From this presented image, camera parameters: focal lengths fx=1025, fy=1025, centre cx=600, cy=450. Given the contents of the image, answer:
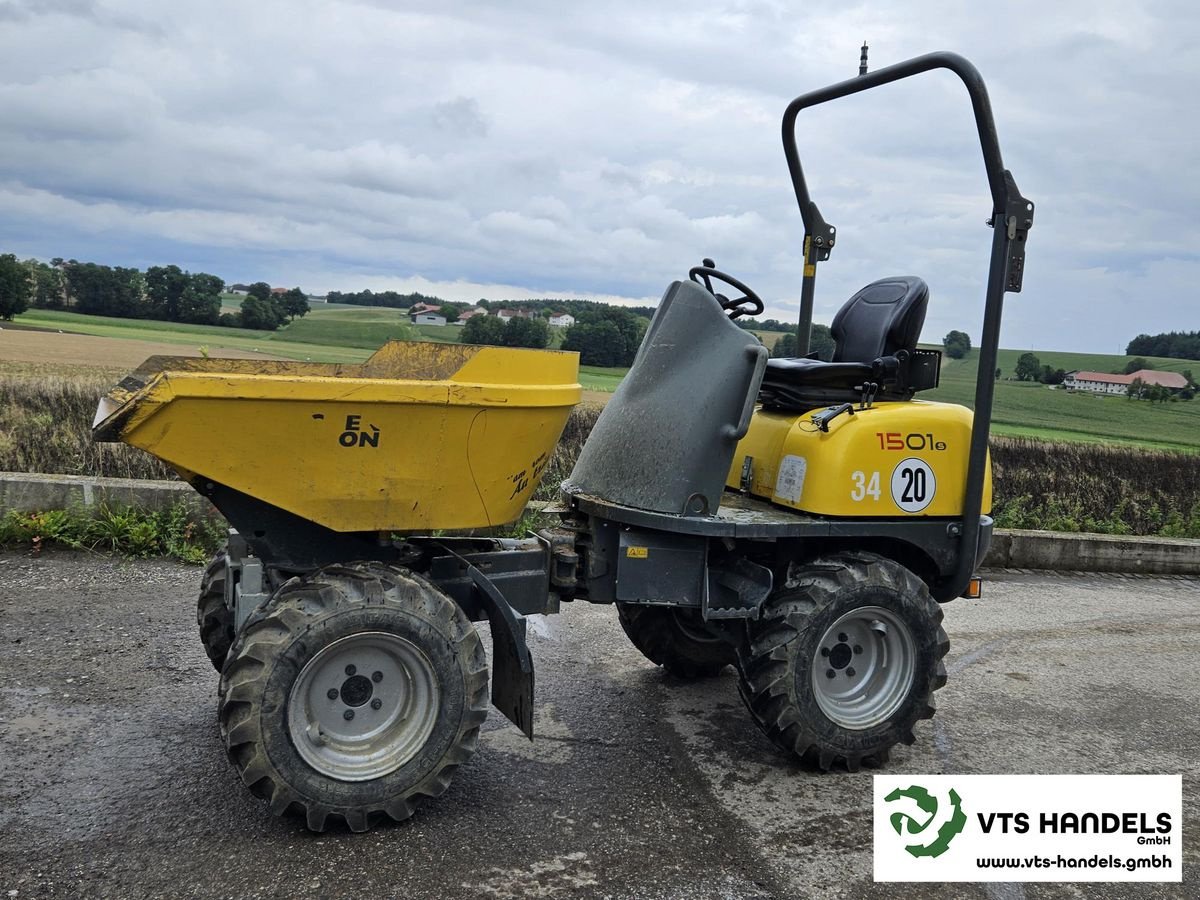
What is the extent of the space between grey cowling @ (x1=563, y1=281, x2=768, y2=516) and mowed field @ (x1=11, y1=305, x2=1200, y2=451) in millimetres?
3628

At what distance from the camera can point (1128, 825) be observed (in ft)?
12.9

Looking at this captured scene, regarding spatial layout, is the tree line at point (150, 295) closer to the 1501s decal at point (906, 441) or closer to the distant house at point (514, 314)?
the distant house at point (514, 314)

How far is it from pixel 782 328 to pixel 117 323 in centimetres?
1705

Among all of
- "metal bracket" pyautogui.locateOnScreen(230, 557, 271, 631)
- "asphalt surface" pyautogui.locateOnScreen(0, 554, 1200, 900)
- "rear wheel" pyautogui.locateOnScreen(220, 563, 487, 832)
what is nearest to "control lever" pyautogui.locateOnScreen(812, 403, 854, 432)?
"asphalt surface" pyautogui.locateOnScreen(0, 554, 1200, 900)

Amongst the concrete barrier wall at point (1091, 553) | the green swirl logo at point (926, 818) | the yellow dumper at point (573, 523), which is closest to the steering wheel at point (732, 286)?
the yellow dumper at point (573, 523)

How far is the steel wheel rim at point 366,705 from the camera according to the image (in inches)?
140

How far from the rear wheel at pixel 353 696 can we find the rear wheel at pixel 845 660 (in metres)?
1.27

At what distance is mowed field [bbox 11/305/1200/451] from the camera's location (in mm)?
10359

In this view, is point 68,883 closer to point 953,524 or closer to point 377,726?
point 377,726

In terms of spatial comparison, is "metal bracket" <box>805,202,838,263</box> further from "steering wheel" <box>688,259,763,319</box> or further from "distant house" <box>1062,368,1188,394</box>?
"distant house" <box>1062,368,1188,394</box>

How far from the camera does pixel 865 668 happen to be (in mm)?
4598

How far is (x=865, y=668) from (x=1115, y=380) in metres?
13.0

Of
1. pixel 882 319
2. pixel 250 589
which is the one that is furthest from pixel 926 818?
pixel 250 589

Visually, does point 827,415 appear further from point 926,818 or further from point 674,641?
point 926,818
